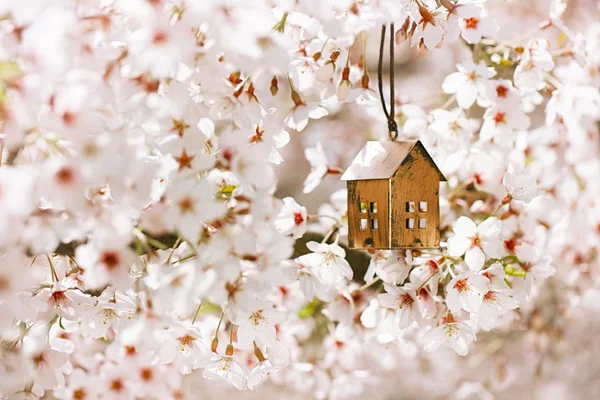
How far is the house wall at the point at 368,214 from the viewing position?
105 centimetres

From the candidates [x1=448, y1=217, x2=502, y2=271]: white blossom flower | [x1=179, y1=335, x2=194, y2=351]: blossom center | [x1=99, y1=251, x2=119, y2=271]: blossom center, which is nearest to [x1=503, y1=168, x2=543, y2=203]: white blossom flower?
[x1=448, y1=217, x2=502, y2=271]: white blossom flower

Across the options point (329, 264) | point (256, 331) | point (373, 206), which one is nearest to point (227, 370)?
point (256, 331)

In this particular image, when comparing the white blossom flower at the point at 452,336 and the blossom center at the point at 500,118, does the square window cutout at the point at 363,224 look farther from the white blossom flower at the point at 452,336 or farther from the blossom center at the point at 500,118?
the blossom center at the point at 500,118

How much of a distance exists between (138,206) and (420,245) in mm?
472

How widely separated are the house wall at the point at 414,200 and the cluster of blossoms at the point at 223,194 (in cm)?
4

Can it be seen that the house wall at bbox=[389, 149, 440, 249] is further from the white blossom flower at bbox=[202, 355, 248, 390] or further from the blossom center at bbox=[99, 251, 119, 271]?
the blossom center at bbox=[99, 251, 119, 271]

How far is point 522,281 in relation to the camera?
1240mm

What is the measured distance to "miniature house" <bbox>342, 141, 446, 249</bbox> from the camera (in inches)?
41.4

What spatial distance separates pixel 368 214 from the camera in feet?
3.54

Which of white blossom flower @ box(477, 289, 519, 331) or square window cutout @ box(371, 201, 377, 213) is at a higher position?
square window cutout @ box(371, 201, 377, 213)

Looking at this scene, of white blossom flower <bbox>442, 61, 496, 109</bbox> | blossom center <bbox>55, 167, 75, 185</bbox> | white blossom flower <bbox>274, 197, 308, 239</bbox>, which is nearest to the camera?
blossom center <bbox>55, 167, 75, 185</bbox>

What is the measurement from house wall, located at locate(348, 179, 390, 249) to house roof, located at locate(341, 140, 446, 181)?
0.01 meters

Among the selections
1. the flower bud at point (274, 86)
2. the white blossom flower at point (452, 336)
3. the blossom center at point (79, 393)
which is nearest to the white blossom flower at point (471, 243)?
the white blossom flower at point (452, 336)

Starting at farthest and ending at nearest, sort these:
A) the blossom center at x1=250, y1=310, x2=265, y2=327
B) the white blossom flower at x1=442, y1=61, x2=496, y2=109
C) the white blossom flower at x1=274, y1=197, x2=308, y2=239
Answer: the white blossom flower at x1=442, y1=61, x2=496, y2=109 < the white blossom flower at x1=274, y1=197, x2=308, y2=239 < the blossom center at x1=250, y1=310, x2=265, y2=327
